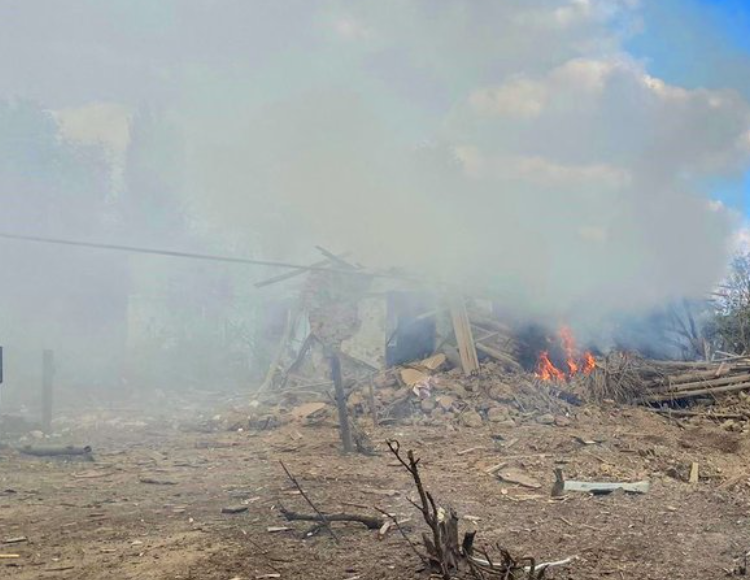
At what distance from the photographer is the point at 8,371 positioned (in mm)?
14789

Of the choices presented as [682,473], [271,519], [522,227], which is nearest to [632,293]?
[522,227]

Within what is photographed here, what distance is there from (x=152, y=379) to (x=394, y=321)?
6786 millimetres

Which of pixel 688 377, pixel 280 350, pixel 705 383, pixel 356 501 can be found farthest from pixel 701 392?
pixel 280 350

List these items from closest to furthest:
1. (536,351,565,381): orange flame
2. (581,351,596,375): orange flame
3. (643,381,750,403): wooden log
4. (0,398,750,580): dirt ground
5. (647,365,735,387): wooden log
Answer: (0,398,750,580): dirt ground < (643,381,750,403): wooden log < (647,365,735,387): wooden log < (581,351,596,375): orange flame < (536,351,565,381): orange flame

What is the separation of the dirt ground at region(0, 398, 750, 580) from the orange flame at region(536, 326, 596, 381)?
5.29 ft

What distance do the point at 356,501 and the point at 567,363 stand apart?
25.2ft

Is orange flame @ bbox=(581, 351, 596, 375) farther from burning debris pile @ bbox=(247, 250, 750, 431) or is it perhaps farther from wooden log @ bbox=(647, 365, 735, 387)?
wooden log @ bbox=(647, 365, 735, 387)

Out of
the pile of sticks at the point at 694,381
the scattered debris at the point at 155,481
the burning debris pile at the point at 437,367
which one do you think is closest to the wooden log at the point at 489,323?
the burning debris pile at the point at 437,367

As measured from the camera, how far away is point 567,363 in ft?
40.5

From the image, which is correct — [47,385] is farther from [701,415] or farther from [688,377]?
[688,377]

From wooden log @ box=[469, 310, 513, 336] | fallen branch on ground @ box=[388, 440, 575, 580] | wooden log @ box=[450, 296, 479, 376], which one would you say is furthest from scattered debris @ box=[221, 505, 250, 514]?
wooden log @ box=[469, 310, 513, 336]

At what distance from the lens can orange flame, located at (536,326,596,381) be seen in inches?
464

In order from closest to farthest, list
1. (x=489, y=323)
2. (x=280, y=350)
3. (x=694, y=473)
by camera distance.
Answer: (x=694, y=473), (x=489, y=323), (x=280, y=350)

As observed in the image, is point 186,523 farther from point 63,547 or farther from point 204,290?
point 204,290
